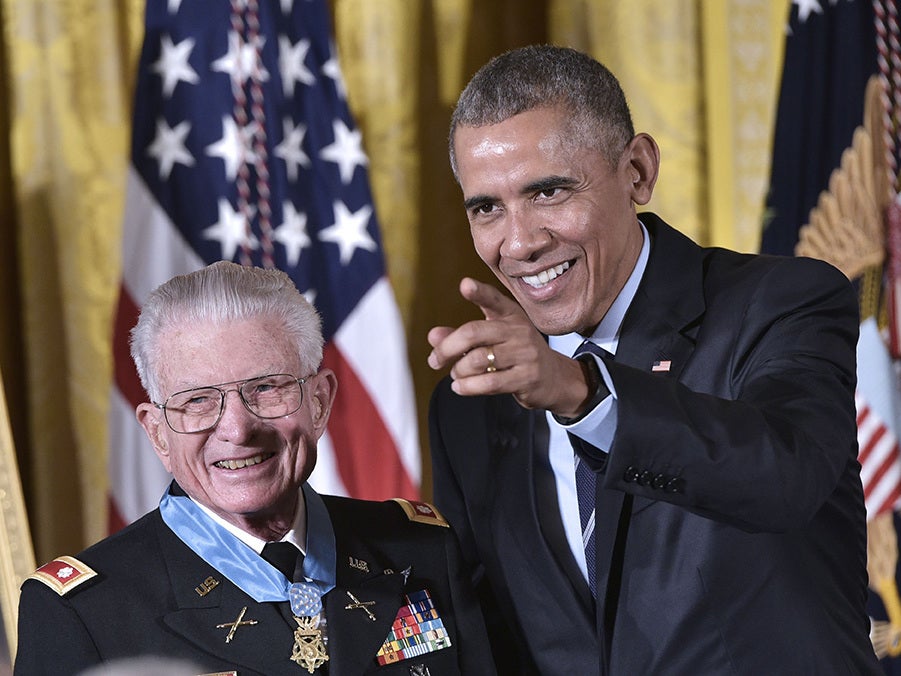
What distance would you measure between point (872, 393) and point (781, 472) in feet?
9.92

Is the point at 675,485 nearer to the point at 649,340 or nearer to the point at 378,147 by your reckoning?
the point at 649,340

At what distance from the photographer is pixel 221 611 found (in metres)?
1.90

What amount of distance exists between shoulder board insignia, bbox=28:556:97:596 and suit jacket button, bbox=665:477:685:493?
2.89 feet

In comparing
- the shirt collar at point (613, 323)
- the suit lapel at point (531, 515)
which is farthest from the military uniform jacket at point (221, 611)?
the shirt collar at point (613, 323)

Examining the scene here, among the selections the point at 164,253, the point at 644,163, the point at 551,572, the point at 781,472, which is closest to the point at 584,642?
the point at 551,572

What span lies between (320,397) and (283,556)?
0.27m

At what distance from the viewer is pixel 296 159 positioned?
387 centimetres

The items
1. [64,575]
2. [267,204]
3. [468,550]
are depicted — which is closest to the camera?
[64,575]

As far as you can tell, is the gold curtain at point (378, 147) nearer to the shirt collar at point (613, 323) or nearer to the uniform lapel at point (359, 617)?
the uniform lapel at point (359, 617)

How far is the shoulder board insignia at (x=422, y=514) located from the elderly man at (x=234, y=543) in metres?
0.18

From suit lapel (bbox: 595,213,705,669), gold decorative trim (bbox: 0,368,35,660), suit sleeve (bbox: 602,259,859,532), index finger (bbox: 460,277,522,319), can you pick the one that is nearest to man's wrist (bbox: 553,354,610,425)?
suit sleeve (bbox: 602,259,859,532)

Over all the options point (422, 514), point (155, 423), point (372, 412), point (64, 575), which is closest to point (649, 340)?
point (422, 514)

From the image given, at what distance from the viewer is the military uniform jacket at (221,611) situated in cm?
179

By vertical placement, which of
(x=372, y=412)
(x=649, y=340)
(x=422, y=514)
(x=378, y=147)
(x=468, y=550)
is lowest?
(x=372, y=412)
